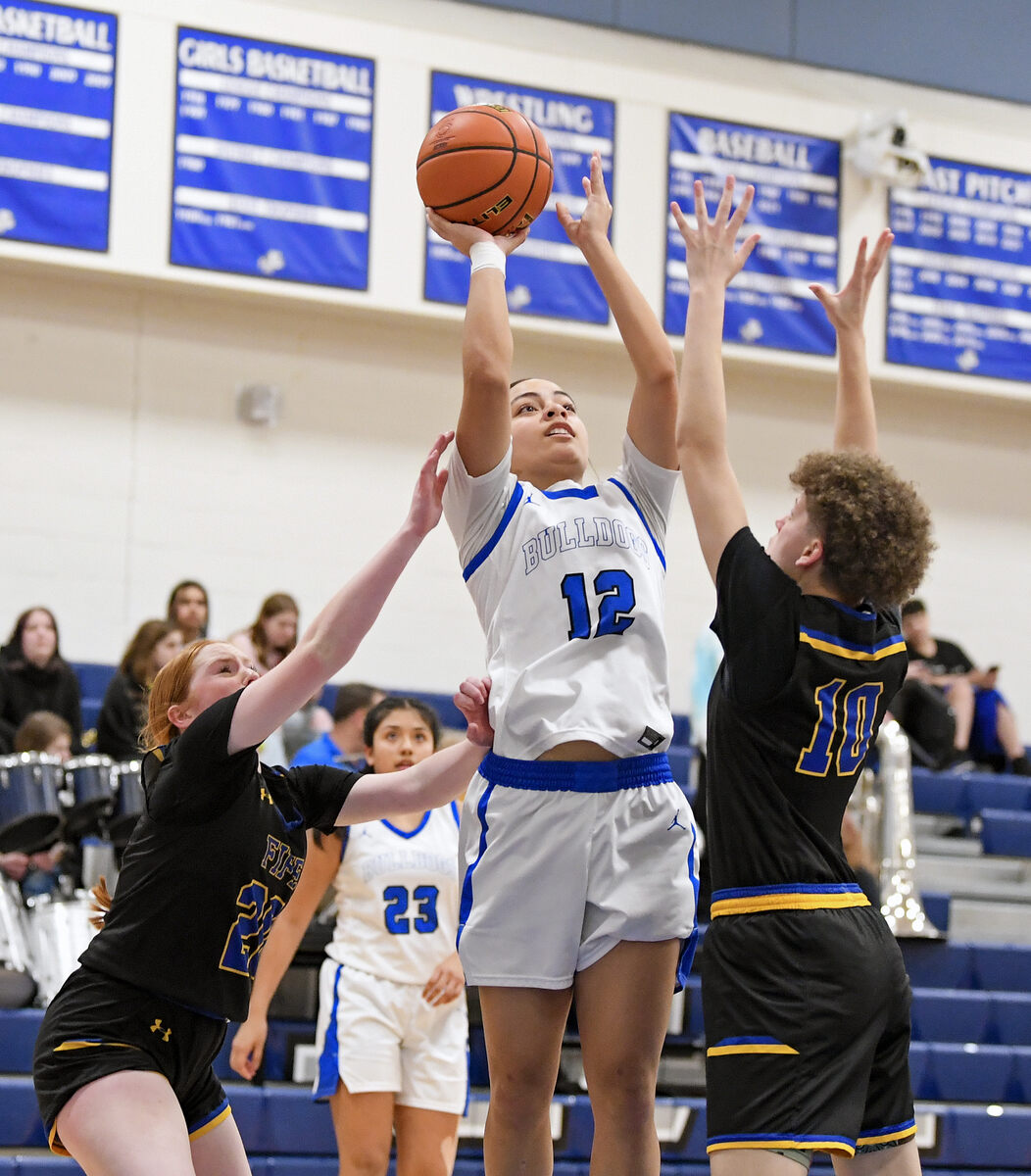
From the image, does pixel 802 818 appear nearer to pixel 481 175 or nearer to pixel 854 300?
pixel 854 300

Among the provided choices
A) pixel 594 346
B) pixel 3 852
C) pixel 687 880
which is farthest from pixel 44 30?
pixel 687 880

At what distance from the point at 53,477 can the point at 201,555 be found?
1.12 meters

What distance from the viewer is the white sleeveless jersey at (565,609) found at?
3.15 meters

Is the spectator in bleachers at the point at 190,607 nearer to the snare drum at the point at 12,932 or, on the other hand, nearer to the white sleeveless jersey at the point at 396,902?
the snare drum at the point at 12,932

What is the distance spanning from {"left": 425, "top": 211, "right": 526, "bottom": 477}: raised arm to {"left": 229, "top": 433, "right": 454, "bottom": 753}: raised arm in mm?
107

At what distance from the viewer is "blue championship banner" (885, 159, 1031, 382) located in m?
11.8

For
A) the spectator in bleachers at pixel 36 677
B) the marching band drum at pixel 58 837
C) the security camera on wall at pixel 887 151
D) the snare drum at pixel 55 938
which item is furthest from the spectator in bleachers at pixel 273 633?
the security camera on wall at pixel 887 151

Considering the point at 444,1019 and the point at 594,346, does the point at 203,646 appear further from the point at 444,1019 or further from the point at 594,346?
the point at 594,346

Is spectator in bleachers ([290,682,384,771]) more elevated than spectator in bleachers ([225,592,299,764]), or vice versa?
spectator in bleachers ([225,592,299,764])

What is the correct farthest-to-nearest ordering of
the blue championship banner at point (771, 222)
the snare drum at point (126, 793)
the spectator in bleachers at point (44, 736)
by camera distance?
the blue championship banner at point (771, 222), the spectator in bleachers at point (44, 736), the snare drum at point (126, 793)

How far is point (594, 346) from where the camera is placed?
37.1 feet

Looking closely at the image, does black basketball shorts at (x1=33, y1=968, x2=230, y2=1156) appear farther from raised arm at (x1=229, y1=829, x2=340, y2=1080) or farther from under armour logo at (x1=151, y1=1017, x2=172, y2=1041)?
raised arm at (x1=229, y1=829, x2=340, y2=1080)

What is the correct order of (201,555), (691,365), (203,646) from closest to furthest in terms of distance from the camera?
(691,365) → (203,646) → (201,555)

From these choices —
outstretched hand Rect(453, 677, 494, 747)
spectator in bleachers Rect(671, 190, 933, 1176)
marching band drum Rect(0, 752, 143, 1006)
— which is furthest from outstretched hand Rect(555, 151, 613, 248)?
marching band drum Rect(0, 752, 143, 1006)
